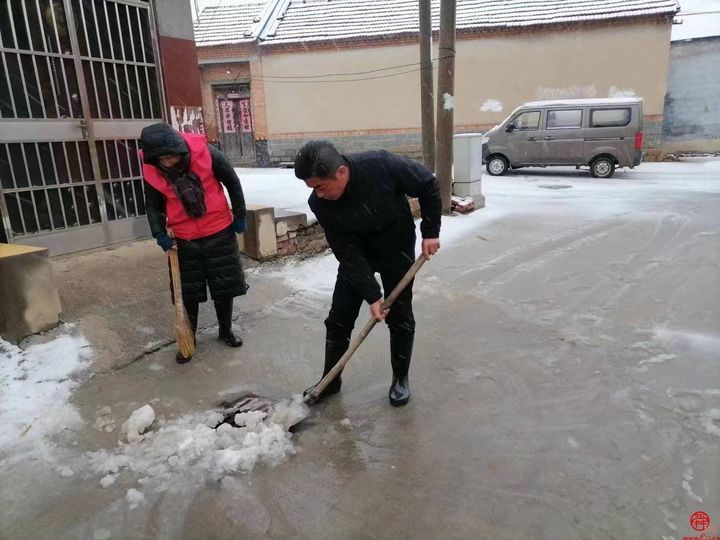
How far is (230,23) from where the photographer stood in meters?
17.8

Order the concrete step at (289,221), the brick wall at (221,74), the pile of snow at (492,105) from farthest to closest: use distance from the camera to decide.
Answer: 1. the brick wall at (221,74)
2. the pile of snow at (492,105)
3. the concrete step at (289,221)

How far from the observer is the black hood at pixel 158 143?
3.16m

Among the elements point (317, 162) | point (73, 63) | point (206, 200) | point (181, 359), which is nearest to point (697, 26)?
point (73, 63)

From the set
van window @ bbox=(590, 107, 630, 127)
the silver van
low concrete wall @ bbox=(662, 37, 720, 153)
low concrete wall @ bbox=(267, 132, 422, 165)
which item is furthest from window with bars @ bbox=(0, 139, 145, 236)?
low concrete wall @ bbox=(662, 37, 720, 153)

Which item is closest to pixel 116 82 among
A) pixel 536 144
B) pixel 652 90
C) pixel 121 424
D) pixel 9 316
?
pixel 9 316

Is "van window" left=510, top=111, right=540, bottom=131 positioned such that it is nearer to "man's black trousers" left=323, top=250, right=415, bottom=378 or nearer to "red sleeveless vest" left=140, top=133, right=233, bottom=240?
"red sleeveless vest" left=140, top=133, right=233, bottom=240

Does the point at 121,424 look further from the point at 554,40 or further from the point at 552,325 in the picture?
the point at 554,40

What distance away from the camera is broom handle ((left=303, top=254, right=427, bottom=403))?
2865 millimetres

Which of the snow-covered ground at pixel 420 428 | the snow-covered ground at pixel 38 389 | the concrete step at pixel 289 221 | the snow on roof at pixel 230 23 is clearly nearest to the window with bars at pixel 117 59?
the concrete step at pixel 289 221

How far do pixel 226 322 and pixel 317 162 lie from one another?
1.82m

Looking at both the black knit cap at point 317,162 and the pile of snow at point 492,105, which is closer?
the black knit cap at point 317,162

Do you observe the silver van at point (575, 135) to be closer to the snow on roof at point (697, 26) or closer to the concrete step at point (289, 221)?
the snow on roof at point (697, 26)

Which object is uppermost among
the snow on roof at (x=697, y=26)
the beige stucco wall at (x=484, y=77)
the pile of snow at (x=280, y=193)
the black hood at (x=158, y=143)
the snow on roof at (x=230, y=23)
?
the snow on roof at (x=230, y=23)

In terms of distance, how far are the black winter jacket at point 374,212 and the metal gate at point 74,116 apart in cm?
308
